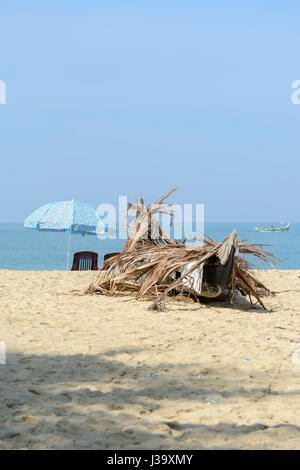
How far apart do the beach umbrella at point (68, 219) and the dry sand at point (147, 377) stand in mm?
5953

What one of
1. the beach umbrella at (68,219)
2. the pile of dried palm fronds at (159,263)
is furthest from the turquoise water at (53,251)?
the beach umbrella at (68,219)

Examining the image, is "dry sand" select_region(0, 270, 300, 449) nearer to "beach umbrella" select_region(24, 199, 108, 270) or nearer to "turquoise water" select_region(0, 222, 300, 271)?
"turquoise water" select_region(0, 222, 300, 271)

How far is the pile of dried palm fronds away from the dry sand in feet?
1.55

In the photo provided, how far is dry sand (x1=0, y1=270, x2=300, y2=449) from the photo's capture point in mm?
3223

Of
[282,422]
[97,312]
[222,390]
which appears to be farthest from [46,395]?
[97,312]

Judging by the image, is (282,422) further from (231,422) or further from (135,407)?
(135,407)

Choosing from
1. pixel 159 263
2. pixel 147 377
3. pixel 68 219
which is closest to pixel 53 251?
pixel 68 219

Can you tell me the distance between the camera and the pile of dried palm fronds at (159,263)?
7.83 metres

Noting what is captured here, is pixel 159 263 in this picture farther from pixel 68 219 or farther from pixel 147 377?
pixel 68 219

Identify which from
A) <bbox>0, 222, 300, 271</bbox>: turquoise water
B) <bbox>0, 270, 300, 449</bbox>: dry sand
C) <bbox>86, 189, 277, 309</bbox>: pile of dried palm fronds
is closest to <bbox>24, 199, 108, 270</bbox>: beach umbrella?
<bbox>86, 189, 277, 309</bbox>: pile of dried palm fronds

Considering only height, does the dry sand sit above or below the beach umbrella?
below

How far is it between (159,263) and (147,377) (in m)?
4.08

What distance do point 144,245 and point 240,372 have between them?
17.2 ft

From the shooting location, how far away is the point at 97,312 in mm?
7336
